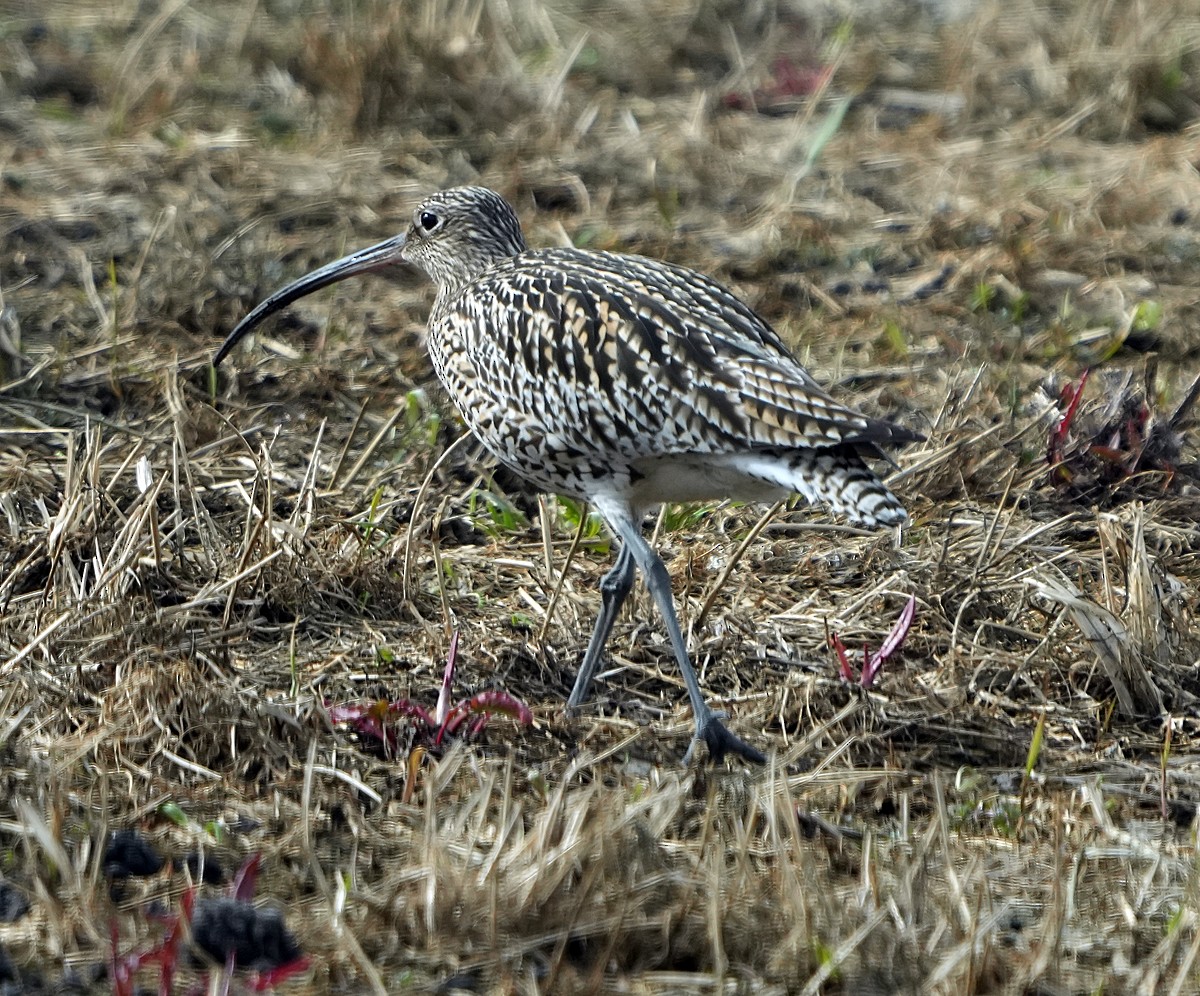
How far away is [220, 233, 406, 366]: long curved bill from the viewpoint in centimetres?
658

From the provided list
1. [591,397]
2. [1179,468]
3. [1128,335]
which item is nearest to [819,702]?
[591,397]

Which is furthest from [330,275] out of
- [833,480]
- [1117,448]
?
[1117,448]

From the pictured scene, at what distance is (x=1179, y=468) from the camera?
639 cm

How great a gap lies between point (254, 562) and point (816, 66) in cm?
653

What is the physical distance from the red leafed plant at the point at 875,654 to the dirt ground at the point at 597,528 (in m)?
0.08

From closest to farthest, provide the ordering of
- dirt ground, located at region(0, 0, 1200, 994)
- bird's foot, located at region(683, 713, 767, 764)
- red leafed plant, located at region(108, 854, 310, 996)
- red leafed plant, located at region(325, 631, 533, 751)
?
1. red leafed plant, located at region(108, 854, 310, 996)
2. dirt ground, located at region(0, 0, 1200, 994)
3. red leafed plant, located at region(325, 631, 533, 751)
4. bird's foot, located at region(683, 713, 767, 764)

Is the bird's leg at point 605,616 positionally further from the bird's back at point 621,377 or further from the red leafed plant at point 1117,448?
the red leafed plant at point 1117,448

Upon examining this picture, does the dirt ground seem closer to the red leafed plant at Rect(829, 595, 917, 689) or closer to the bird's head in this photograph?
the red leafed plant at Rect(829, 595, 917, 689)

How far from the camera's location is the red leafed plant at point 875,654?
16.5 feet

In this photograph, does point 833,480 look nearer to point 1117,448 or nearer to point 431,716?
point 431,716

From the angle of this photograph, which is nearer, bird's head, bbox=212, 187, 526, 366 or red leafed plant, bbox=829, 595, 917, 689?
red leafed plant, bbox=829, 595, 917, 689

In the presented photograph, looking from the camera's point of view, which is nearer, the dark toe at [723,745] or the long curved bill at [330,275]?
the dark toe at [723,745]

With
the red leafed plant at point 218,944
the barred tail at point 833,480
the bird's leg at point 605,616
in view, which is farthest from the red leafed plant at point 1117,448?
the red leafed plant at point 218,944

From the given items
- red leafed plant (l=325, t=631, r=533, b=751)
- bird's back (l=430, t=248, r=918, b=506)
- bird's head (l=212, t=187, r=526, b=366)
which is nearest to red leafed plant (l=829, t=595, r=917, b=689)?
bird's back (l=430, t=248, r=918, b=506)
